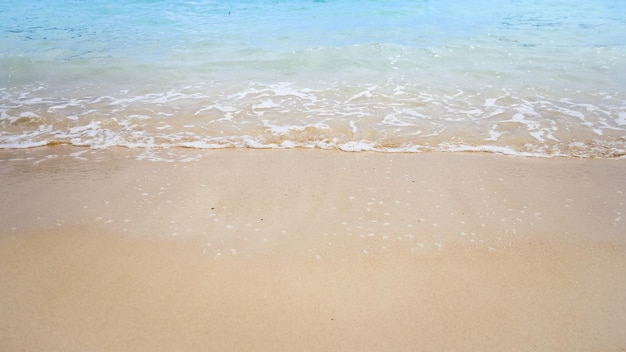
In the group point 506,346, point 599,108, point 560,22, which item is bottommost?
point 506,346

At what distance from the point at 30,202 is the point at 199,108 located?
290 cm

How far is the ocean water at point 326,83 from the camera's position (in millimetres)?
5008

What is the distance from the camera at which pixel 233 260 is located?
2816 millimetres

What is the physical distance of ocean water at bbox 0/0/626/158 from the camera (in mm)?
5008

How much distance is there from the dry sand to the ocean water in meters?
0.75

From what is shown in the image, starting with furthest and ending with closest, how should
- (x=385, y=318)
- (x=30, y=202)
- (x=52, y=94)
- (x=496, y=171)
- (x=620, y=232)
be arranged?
(x=52, y=94)
(x=496, y=171)
(x=30, y=202)
(x=620, y=232)
(x=385, y=318)

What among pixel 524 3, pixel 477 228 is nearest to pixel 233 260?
pixel 477 228

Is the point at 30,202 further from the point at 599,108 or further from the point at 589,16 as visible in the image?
the point at 589,16

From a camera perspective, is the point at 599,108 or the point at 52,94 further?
the point at 52,94

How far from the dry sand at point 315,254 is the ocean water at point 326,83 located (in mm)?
753

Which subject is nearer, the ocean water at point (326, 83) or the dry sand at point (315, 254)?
the dry sand at point (315, 254)

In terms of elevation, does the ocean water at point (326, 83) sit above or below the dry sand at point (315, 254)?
above

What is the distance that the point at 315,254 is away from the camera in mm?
2875

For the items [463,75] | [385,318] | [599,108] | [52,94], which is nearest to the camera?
[385,318]
